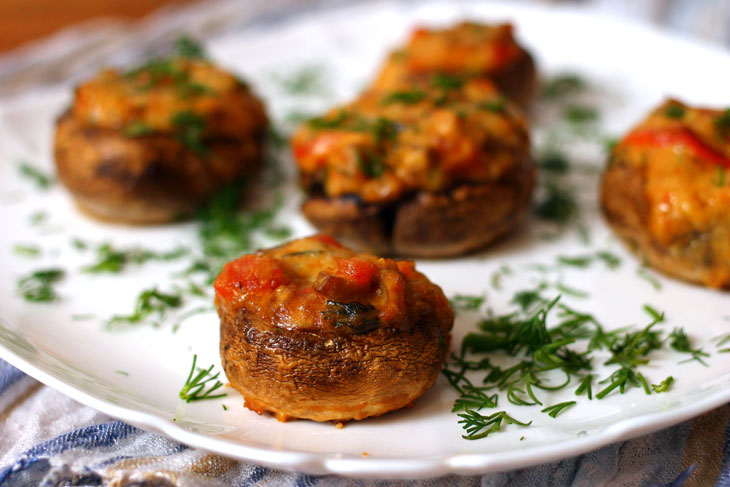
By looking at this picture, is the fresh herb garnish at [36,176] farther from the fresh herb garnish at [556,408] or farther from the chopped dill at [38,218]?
the fresh herb garnish at [556,408]

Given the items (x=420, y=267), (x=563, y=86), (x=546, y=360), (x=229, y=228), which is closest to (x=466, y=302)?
(x=420, y=267)

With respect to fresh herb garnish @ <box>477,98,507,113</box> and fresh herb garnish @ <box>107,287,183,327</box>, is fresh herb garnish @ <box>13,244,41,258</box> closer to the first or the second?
fresh herb garnish @ <box>107,287,183,327</box>

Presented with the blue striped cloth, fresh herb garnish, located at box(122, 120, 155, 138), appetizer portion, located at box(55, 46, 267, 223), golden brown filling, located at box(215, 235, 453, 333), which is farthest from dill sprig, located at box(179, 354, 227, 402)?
fresh herb garnish, located at box(122, 120, 155, 138)

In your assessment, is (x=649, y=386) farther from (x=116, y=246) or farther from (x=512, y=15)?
(x=512, y=15)

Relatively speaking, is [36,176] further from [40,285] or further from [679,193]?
[679,193]

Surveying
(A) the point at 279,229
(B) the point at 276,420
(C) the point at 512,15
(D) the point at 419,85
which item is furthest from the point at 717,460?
(C) the point at 512,15

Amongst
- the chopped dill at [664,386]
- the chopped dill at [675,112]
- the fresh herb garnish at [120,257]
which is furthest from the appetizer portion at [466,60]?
the chopped dill at [664,386]
